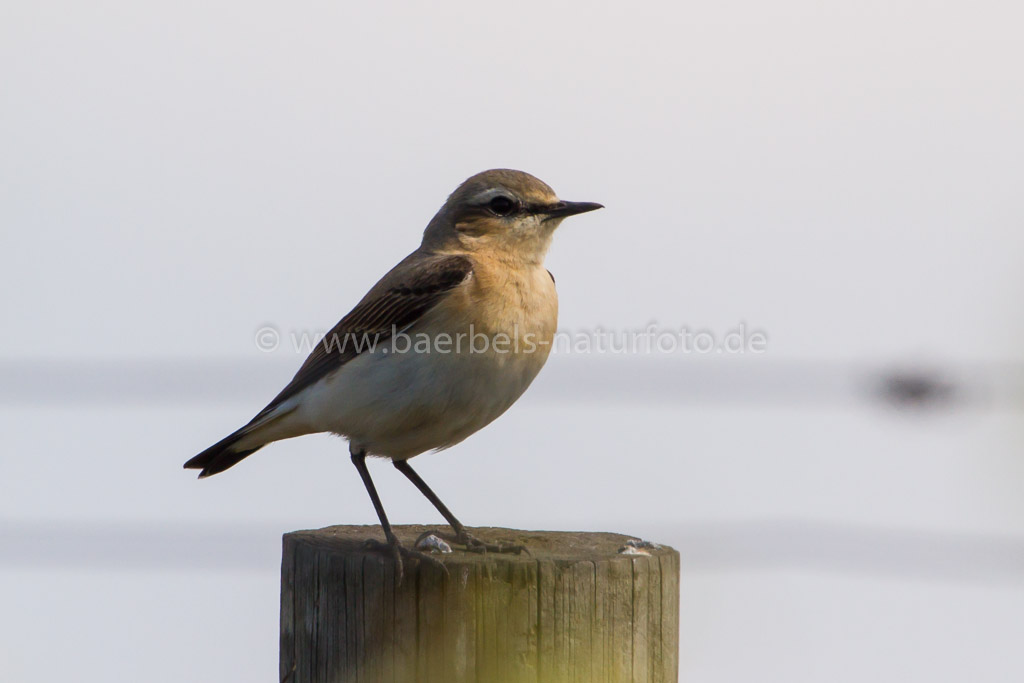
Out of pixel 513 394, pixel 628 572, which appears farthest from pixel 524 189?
pixel 628 572

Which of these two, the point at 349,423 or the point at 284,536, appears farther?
the point at 349,423

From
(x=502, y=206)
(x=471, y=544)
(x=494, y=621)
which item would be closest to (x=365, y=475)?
(x=471, y=544)

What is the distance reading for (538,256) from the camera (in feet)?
23.1

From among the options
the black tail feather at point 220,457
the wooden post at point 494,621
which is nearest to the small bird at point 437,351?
the black tail feather at point 220,457

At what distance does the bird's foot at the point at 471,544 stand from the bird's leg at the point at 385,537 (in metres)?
0.27

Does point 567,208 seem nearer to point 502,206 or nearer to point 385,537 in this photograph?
point 502,206

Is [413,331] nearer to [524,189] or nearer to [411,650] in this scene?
[524,189]

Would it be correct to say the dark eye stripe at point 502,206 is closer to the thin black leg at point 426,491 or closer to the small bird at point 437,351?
the small bird at point 437,351

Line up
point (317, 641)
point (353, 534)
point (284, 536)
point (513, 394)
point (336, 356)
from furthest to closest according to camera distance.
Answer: point (336, 356)
point (513, 394)
point (353, 534)
point (284, 536)
point (317, 641)

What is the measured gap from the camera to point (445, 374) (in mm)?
5832

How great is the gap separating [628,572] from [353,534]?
181 centimetres

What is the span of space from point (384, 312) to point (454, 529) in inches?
57.5

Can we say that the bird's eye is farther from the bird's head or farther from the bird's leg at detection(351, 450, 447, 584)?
the bird's leg at detection(351, 450, 447, 584)

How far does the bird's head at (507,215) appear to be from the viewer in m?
7.04
